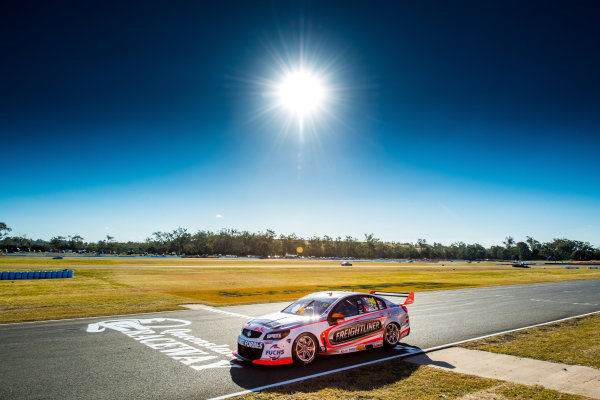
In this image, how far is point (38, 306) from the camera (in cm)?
1928

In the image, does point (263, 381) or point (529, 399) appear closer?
point (529, 399)

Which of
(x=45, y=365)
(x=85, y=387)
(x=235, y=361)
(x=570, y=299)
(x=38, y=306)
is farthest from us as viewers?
(x=570, y=299)

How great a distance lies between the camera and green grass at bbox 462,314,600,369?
10.5 metres

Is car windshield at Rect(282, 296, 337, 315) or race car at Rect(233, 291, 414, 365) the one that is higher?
car windshield at Rect(282, 296, 337, 315)

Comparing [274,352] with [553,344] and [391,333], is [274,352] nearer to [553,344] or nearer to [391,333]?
[391,333]

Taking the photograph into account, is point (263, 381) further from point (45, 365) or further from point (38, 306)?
point (38, 306)

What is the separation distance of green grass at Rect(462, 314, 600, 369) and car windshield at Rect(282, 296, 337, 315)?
5122 mm

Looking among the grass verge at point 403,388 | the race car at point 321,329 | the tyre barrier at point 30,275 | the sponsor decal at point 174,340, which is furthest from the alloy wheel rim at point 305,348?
the tyre barrier at point 30,275

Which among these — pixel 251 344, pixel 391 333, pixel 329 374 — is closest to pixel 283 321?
pixel 251 344

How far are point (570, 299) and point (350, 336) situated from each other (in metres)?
23.9

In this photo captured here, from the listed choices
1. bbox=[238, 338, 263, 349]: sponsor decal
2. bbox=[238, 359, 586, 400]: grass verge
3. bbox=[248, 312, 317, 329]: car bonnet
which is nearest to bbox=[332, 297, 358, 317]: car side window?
bbox=[248, 312, 317, 329]: car bonnet

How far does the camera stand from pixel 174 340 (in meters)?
12.2

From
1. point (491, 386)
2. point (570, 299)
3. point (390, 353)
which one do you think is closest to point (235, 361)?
point (390, 353)

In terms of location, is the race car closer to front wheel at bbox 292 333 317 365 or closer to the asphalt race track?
front wheel at bbox 292 333 317 365
